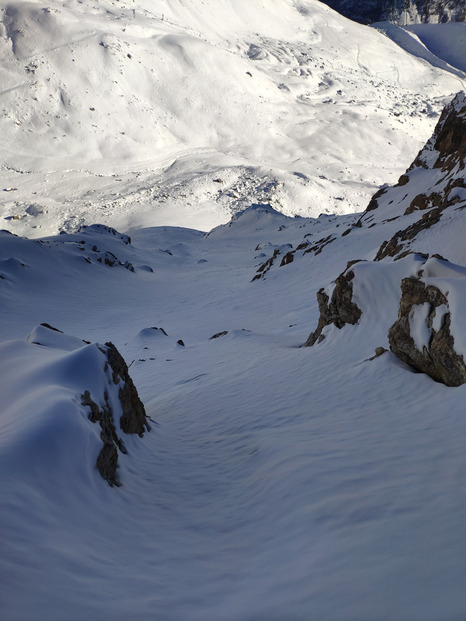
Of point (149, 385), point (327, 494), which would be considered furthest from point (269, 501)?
point (149, 385)

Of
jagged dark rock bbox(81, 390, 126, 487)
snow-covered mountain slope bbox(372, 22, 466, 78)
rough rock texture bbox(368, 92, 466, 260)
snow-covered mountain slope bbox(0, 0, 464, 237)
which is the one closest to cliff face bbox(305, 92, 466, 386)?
rough rock texture bbox(368, 92, 466, 260)

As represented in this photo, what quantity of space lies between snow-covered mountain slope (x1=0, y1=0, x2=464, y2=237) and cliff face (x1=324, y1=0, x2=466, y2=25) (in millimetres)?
39735

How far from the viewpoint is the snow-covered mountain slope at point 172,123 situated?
1630 inches

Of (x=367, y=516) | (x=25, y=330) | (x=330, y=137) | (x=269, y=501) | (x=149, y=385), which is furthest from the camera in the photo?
(x=330, y=137)

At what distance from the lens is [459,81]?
73312 millimetres

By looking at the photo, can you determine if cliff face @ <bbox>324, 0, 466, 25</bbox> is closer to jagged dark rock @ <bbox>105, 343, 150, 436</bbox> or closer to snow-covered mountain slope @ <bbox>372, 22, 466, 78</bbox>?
snow-covered mountain slope @ <bbox>372, 22, 466, 78</bbox>

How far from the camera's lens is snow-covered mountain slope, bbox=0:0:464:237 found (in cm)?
4141

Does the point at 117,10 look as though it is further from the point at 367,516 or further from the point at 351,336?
the point at 367,516

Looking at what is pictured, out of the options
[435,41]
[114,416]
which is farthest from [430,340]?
[435,41]

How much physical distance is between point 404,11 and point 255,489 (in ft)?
382

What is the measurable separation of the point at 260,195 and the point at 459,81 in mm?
49689

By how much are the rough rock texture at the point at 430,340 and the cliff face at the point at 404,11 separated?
362 feet

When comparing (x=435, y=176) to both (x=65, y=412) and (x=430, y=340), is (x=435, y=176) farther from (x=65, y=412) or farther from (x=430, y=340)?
(x=65, y=412)

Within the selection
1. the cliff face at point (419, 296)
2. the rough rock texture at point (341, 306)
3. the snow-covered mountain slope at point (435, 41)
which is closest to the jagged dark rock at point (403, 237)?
the cliff face at point (419, 296)
